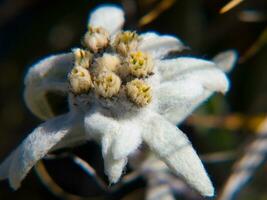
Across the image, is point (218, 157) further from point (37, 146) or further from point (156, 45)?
point (37, 146)

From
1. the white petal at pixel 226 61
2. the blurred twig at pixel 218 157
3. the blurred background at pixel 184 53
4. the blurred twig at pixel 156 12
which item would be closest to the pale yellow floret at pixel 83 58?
the blurred background at pixel 184 53

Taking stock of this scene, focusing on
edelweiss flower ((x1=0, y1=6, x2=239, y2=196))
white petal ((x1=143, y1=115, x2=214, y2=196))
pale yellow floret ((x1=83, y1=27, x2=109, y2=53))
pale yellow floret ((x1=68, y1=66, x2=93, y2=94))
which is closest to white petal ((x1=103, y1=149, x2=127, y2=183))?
edelweiss flower ((x1=0, y1=6, x2=239, y2=196))

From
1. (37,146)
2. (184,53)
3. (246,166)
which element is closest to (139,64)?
(37,146)

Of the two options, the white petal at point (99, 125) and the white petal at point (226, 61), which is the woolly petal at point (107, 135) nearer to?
the white petal at point (99, 125)

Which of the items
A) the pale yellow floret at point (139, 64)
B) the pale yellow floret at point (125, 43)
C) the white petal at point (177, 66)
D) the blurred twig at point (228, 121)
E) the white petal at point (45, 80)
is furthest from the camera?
the blurred twig at point (228, 121)

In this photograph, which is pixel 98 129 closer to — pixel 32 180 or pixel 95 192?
pixel 95 192

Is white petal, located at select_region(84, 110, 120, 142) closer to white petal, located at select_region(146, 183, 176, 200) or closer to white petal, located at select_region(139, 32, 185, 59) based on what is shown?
white petal, located at select_region(139, 32, 185, 59)
